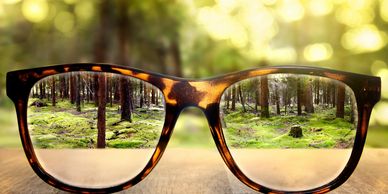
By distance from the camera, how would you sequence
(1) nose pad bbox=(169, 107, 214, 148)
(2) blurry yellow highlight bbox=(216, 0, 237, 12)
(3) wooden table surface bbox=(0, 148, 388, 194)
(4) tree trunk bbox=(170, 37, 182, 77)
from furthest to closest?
(1) nose pad bbox=(169, 107, 214, 148) → (4) tree trunk bbox=(170, 37, 182, 77) → (2) blurry yellow highlight bbox=(216, 0, 237, 12) → (3) wooden table surface bbox=(0, 148, 388, 194)

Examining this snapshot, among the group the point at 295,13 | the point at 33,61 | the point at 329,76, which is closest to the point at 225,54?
the point at 295,13

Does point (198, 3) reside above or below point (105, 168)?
above

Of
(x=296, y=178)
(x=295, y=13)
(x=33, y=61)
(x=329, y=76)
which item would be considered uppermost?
(x=295, y=13)

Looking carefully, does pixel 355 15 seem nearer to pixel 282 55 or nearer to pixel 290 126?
pixel 282 55

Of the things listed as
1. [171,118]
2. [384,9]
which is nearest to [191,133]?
[384,9]

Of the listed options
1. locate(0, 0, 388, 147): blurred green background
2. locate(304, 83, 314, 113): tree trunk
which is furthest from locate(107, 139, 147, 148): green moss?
locate(0, 0, 388, 147): blurred green background

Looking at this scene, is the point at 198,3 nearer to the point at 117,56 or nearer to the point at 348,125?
the point at 117,56

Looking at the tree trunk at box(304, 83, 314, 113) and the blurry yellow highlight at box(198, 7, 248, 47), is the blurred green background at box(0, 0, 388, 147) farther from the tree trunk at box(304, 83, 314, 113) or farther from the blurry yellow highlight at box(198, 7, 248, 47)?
the tree trunk at box(304, 83, 314, 113)

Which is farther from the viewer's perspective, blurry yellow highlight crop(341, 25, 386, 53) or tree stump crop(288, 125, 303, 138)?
blurry yellow highlight crop(341, 25, 386, 53)
